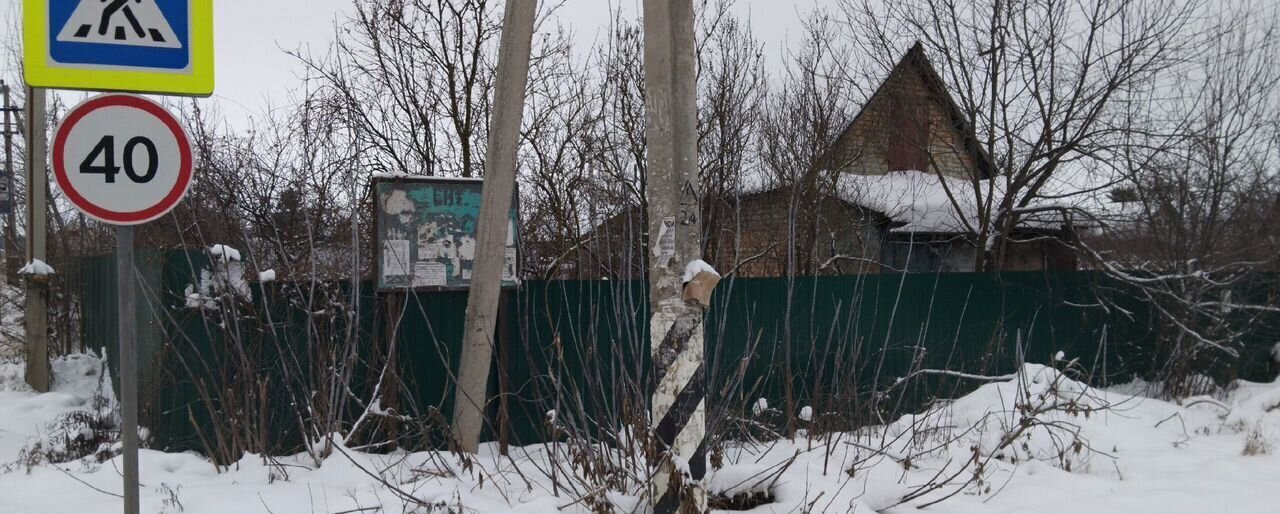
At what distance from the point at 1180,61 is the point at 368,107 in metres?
10.6

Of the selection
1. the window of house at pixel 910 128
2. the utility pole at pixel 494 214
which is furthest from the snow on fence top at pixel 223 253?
the window of house at pixel 910 128

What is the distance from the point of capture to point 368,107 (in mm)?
12391

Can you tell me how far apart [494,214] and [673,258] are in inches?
87.7

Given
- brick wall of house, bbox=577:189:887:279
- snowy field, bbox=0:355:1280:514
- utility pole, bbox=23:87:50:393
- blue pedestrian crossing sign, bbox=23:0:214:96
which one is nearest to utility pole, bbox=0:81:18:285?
utility pole, bbox=23:87:50:393

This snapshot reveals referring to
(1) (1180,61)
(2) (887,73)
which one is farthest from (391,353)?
(1) (1180,61)

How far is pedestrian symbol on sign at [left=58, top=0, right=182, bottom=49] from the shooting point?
4.10 meters

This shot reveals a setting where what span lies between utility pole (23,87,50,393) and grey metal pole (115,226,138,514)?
799 centimetres

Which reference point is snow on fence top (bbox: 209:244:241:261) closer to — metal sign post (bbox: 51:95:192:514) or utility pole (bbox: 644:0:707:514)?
metal sign post (bbox: 51:95:192:514)

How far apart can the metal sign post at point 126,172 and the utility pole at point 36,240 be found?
8.01 metres

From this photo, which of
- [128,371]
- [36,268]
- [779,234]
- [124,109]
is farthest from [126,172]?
[779,234]

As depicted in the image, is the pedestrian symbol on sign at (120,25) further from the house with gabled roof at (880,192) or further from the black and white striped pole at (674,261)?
the house with gabled roof at (880,192)

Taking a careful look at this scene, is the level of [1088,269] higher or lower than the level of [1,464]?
higher

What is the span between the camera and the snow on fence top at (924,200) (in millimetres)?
13195

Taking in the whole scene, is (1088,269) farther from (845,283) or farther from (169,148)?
(169,148)
